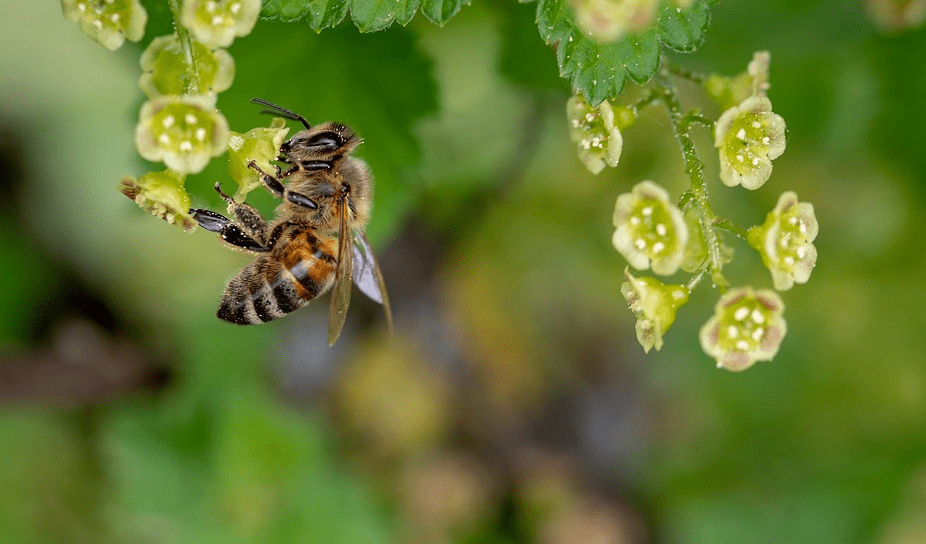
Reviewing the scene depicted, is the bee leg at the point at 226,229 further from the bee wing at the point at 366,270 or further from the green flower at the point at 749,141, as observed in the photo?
the green flower at the point at 749,141

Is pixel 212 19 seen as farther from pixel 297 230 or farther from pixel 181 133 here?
pixel 297 230

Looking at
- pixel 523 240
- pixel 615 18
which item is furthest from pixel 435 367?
pixel 615 18

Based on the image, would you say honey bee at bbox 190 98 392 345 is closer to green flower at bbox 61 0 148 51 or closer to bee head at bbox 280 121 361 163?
→ bee head at bbox 280 121 361 163

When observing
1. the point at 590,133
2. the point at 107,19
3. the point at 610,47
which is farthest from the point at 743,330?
the point at 107,19

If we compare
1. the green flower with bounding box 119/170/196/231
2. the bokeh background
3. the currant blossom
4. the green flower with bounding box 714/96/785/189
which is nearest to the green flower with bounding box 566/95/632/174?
the currant blossom

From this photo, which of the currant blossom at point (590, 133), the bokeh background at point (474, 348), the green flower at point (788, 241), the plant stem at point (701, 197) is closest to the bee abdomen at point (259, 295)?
the currant blossom at point (590, 133)

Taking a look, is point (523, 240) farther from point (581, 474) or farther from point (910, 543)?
point (910, 543)
